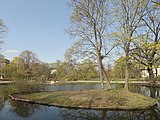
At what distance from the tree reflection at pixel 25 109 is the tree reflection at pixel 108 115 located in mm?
2578

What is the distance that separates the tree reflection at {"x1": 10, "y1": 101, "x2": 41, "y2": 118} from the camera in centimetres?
1573

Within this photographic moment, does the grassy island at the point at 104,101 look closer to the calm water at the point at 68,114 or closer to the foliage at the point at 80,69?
the calm water at the point at 68,114

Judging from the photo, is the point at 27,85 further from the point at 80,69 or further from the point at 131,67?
the point at 131,67

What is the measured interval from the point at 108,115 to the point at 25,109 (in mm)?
7489

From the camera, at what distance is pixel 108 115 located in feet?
47.0

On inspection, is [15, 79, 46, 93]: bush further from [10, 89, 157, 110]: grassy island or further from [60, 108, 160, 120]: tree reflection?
[60, 108, 160, 120]: tree reflection

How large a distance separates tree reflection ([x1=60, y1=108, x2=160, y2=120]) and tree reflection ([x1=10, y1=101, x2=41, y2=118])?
2578 mm

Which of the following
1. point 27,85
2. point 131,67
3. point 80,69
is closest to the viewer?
point 131,67

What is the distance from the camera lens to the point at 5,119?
539 inches

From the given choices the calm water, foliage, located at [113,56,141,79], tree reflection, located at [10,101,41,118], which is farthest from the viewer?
tree reflection, located at [10,101,41,118]

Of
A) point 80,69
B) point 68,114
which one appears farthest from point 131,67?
point 68,114

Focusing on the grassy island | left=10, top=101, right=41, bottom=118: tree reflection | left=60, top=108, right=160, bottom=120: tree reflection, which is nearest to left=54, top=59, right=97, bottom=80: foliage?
the grassy island

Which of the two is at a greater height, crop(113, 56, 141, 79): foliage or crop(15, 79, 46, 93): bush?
crop(113, 56, 141, 79): foliage

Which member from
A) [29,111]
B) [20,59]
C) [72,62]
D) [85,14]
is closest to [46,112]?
[29,111]
